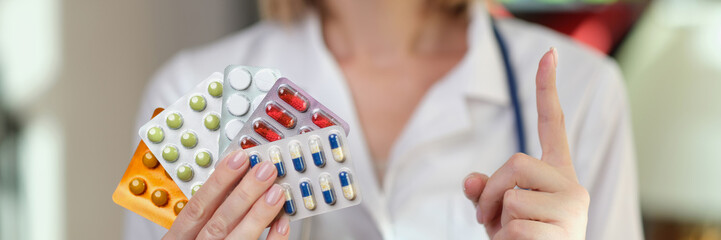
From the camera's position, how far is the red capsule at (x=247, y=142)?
0.89ft

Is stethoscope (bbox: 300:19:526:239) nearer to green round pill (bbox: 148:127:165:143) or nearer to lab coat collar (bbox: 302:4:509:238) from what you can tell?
lab coat collar (bbox: 302:4:509:238)

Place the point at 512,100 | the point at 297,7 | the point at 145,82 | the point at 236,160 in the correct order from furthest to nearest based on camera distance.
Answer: the point at 145,82
the point at 297,7
the point at 512,100
the point at 236,160

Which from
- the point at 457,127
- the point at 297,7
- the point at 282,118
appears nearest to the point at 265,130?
the point at 282,118

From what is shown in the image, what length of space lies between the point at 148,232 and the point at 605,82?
412mm

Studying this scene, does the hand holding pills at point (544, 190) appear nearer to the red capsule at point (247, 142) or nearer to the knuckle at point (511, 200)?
the knuckle at point (511, 200)

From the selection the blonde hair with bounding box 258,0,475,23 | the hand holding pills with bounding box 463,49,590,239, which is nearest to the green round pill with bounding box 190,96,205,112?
the hand holding pills with bounding box 463,49,590,239

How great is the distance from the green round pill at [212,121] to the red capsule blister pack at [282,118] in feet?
0.04

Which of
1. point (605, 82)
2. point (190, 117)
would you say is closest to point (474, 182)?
point (190, 117)

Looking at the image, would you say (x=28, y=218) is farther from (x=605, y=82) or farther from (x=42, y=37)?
(x=605, y=82)

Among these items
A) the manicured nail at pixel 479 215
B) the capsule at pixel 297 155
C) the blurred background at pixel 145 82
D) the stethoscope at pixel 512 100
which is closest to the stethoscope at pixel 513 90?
the stethoscope at pixel 512 100

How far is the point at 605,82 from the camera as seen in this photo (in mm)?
549

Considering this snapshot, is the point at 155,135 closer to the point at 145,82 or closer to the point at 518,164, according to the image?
the point at 518,164

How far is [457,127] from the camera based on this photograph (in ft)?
1.73

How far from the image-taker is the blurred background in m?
0.81
